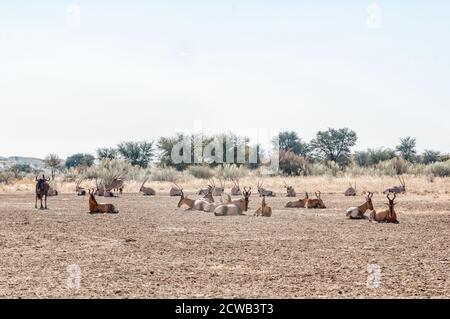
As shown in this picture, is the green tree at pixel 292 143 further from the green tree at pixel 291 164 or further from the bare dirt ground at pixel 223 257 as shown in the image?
the bare dirt ground at pixel 223 257

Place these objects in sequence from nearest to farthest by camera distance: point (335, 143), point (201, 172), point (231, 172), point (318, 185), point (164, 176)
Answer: point (318, 185)
point (164, 176)
point (231, 172)
point (201, 172)
point (335, 143)

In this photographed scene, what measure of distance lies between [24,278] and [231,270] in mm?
3069

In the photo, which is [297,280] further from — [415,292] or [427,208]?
[427,208]

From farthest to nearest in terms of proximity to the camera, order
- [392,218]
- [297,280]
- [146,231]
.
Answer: [392,218] → [146,231] → [297,280]

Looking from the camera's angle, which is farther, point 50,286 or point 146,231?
point 146,231

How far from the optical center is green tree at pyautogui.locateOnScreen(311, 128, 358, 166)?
9225 cm

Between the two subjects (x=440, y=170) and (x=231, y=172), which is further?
(x=231, y=172)

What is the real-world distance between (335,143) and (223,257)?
3242 inches

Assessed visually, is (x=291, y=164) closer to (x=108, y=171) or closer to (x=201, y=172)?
(x=201, y=172)

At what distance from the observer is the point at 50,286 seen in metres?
9.33

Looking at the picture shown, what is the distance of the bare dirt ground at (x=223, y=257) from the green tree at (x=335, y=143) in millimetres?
71082

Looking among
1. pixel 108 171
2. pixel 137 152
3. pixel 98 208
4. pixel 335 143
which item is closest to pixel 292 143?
pixel 335 143

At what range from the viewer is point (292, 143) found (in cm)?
10094
